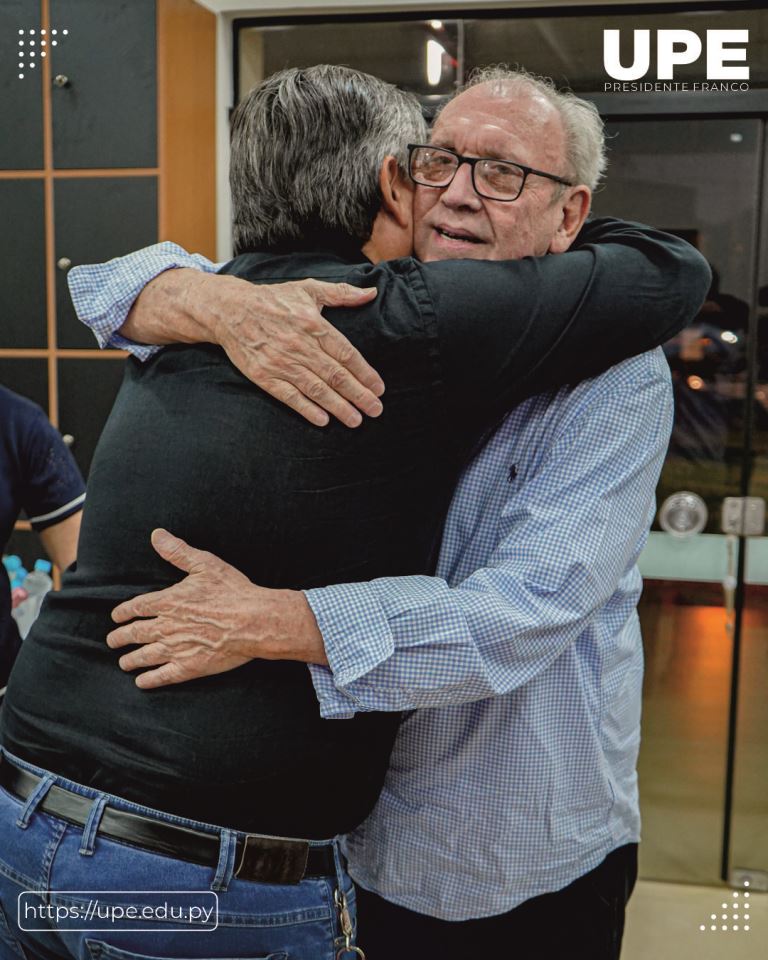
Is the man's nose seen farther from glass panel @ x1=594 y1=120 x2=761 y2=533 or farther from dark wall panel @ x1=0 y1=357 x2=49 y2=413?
dark wall panel @ x1=0 y1=357 x2=49 y2=413

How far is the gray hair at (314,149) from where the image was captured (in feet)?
3.34

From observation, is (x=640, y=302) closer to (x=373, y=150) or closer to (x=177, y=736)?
(x=373, y=150)

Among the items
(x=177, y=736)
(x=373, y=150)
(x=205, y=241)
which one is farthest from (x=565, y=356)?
(x=205, y=241)

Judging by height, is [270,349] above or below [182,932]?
above

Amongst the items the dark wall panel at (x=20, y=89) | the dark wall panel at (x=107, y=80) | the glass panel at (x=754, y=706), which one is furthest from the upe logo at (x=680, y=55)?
the dark wall panel at (x=20, y=89)

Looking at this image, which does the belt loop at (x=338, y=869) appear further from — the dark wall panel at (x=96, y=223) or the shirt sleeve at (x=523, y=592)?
the dark wall panel at (x=96, y=223)

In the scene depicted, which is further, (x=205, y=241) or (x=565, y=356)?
(x=205, y=241)

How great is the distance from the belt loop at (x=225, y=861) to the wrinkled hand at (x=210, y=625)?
6.2 inches

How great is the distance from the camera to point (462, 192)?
1.16 m

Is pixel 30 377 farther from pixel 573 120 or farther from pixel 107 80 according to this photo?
pixel 573 120

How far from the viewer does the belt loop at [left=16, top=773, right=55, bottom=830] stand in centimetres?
96

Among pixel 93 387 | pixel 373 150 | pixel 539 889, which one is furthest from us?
pixel 93 387

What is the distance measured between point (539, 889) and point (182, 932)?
0.44m

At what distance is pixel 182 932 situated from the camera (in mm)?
933
